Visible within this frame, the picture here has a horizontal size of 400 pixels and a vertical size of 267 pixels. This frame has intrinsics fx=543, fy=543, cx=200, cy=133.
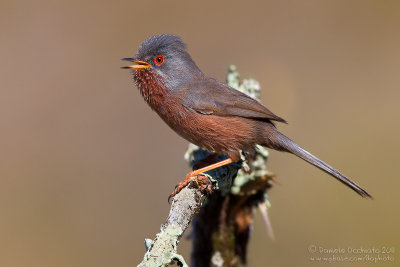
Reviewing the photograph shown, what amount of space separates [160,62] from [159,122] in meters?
2.79

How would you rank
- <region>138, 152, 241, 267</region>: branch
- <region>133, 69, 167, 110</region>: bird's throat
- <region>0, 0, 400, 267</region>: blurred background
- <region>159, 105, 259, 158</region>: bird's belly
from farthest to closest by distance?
<region>0, 0, 400, 267</region>: blurred background, <region>133, 69, 167, 110</region>: bird's throat, <region>159, 105, 259, 158</region>: bird's belly, <region>138, 152, 241, 267</region>: branch

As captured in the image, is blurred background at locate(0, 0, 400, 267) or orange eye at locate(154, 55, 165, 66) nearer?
orange eye at locate(154, 55, 165, 66)

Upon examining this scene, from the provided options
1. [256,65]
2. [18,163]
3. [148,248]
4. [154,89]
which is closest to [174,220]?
[148,248]

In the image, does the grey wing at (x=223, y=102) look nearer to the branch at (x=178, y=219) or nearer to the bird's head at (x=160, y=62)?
the bird's head at (x=160, y=62)

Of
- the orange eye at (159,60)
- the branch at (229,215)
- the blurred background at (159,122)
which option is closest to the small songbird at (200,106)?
the orange eye at (159,60)

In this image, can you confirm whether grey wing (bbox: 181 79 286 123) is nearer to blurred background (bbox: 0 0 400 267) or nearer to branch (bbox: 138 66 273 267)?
branch (bbox: 138 66 273 267)

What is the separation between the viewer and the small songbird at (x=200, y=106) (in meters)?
4.89

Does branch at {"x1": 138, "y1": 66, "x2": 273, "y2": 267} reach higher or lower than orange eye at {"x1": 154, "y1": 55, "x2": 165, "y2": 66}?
lower

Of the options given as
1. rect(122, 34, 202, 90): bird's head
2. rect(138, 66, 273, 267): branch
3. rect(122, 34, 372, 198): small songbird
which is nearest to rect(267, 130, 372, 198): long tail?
rect(122, 34, 372, 198): small songbird

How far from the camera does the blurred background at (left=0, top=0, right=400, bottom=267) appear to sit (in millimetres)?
6133

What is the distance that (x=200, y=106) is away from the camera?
5.02 m

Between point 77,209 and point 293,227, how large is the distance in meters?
2.55

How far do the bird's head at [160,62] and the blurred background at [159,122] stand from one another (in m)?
1.99

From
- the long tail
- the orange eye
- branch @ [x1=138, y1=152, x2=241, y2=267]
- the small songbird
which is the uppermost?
the orange eye
